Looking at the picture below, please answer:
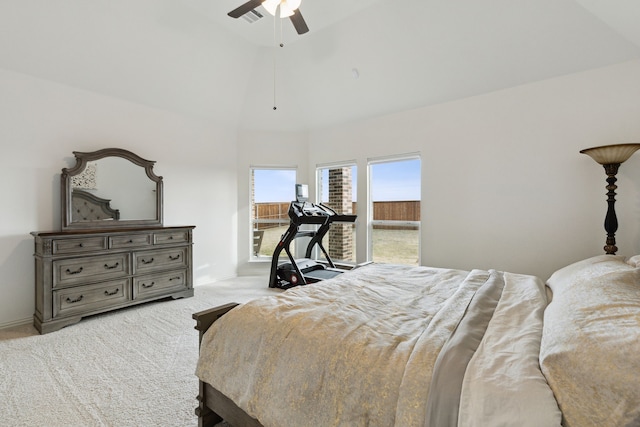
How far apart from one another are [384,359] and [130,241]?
3.65 meters

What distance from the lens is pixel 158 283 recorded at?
12.9ft

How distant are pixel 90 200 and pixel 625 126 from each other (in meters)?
6.06

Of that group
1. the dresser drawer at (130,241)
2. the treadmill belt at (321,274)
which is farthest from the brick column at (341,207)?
the dresser drawer at (130,241)

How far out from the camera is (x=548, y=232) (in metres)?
3.38

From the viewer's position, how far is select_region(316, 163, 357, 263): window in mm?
5324

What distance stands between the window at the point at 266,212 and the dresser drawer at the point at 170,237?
150 centimetres

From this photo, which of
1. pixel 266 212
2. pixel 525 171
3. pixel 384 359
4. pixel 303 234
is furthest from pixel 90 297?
pixel 525 171

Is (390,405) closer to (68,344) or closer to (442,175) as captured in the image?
(68,344)

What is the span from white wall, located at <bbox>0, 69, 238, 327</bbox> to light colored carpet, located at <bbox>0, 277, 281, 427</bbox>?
0.94m

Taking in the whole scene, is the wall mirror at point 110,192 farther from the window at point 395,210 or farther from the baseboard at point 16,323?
the window at point 395,210

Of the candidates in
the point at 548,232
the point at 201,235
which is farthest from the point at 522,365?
the point at 201,235

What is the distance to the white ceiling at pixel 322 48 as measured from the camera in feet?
9.68

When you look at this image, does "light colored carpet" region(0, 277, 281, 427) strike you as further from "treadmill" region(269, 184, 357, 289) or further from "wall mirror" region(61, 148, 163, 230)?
"treadmill" region(269, 184, 357, 289)

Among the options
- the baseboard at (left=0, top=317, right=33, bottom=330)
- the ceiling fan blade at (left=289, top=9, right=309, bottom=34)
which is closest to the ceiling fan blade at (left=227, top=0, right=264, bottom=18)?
A: the ceiling fan blade at (left=289, top=9, right=309, bottom=34)
